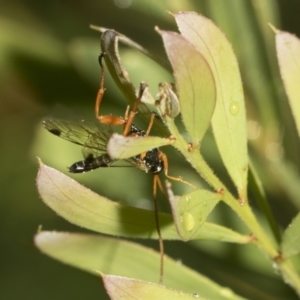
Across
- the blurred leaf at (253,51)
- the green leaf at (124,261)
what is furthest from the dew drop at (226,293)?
the blurred leaf at (253,51)

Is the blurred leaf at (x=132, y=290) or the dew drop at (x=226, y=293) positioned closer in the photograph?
the blurred leaf at (x=132, y=290)

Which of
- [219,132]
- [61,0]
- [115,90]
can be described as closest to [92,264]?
[219,132]

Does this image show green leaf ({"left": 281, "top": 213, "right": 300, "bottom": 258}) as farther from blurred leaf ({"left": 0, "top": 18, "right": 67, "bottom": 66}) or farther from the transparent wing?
blurred leaf ({"left": 0, "top": 18, "right": 67, "bottom": 66})

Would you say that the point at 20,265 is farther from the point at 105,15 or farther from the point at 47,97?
the point at 105,15

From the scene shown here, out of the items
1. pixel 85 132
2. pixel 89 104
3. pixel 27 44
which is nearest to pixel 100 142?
pixel 85 132

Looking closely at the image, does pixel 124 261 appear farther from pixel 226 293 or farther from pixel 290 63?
pixel 290 63

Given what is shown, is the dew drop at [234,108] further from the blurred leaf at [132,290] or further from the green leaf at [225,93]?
the blurred leaf at [132,290]
